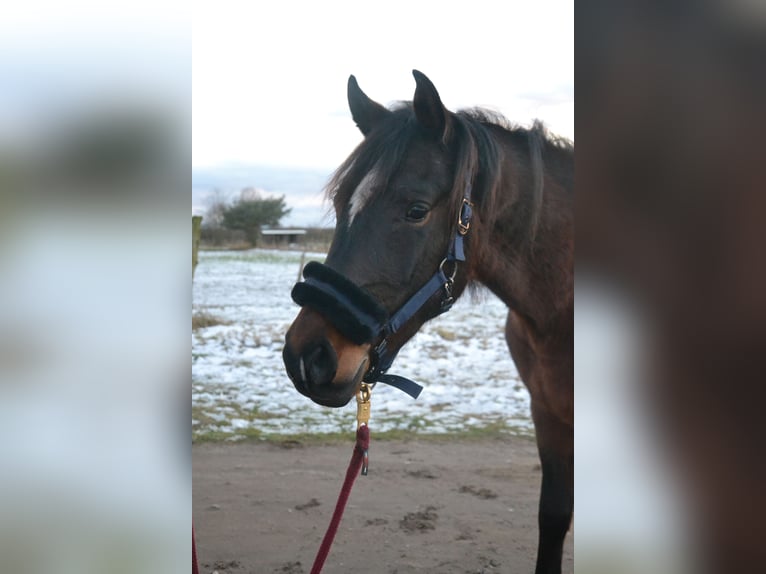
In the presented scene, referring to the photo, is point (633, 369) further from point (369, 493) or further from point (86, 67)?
point (369, 493)

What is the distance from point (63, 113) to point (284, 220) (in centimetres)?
481

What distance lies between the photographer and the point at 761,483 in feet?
1.74

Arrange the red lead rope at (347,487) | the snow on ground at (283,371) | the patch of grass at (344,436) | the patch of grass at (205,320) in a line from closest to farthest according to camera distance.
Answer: the red lead rope at (347,487)
the patch of grass at (344,436)
the snow on ground at (283,371)
the patch of grass at (205,320)

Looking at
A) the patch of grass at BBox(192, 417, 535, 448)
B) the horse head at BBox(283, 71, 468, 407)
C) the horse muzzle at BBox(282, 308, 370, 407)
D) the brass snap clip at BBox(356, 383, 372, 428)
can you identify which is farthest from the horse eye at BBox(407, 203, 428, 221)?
the patch of grass at BBox(192, 417, 535, 448)

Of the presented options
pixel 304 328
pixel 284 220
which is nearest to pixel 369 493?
pixel 304 328

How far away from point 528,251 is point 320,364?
2.20 ft

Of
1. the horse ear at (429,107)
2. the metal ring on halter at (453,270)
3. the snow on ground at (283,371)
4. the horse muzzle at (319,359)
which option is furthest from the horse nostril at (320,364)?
the snow on ground at (283,371)

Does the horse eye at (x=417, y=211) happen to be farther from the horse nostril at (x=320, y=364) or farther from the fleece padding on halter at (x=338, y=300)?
the horse nostril at (x=320, y=364)

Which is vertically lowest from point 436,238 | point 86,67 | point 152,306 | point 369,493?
point 369,493

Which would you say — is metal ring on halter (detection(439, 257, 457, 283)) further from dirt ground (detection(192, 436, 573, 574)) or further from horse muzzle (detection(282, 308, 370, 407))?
dirt ground (detection(192, 436, 573, 574))

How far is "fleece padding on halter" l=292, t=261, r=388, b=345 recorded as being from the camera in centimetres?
135

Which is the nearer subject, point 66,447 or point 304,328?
point 66,447

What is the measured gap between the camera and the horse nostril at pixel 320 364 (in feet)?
4.42

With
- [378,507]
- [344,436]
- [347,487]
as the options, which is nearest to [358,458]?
[347,487]
